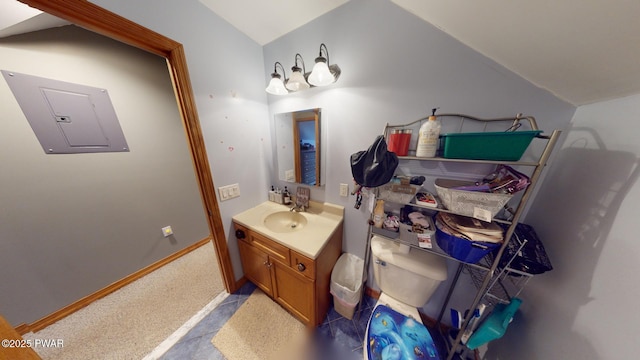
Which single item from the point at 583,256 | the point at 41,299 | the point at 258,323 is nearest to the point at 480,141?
the point at 583,256

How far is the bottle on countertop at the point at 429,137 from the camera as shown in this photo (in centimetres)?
83

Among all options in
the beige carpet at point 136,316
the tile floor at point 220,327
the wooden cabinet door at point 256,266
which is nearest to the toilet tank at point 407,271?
the tile floor at point 220,327

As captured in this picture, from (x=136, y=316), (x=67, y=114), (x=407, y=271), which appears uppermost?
(x=67, y=114)

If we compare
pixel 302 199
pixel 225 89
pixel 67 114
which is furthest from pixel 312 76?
pixel 67 114

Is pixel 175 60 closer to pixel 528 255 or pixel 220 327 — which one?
pixel 220 327

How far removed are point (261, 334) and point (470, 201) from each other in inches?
67.5

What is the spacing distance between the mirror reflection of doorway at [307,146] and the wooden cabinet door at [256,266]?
2.42 ft

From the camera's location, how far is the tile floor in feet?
3.81

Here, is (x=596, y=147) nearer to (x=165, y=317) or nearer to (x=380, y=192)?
(x=380, y=192)

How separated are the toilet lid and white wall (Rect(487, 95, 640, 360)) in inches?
17.6

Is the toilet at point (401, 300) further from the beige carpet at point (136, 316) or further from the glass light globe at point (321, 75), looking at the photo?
the beige carpet at point (136, 316)

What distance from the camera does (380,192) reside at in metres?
1.03

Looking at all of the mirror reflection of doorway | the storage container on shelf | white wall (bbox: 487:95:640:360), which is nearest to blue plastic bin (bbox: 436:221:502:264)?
the storage container on shelf

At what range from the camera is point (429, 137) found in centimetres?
84
